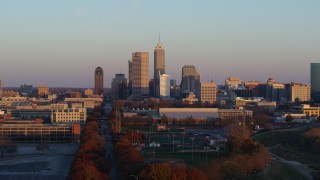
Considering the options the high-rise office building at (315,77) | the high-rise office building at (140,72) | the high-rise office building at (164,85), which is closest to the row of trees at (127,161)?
the high-rise office building at (164,85)

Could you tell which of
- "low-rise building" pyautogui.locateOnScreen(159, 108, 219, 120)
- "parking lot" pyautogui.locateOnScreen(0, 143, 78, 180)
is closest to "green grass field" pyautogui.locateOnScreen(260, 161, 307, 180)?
"parking lot" pyautogui.locateOnScreen(0, 143, 78, 180)

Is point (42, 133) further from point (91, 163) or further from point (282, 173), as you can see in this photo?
point (282, 173)

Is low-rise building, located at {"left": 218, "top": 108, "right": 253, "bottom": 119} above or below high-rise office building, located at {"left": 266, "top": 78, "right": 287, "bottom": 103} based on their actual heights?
below

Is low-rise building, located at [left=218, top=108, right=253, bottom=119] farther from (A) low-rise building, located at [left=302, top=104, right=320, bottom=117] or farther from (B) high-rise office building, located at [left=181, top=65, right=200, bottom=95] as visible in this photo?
(B) high-rise office building, located at [left=181, top=65, right=200, bottom=95]

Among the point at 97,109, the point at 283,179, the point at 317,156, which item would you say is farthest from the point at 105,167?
the point at 97,109

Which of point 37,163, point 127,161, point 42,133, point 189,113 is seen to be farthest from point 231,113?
point 127,161

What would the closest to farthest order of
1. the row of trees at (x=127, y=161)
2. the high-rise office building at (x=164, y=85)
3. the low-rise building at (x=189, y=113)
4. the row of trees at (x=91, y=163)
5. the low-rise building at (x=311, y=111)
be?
the row of trees at (x=91, y=163) < the row of trees at (x=127, y=161) < the low-rise building at (x=189, y=113) < the low-rise building at (x=311, y=111) < the high-rise office building at (x=164, y=85)

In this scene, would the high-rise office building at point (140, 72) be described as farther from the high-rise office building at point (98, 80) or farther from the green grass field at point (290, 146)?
the green grass field at point (290, 146)
